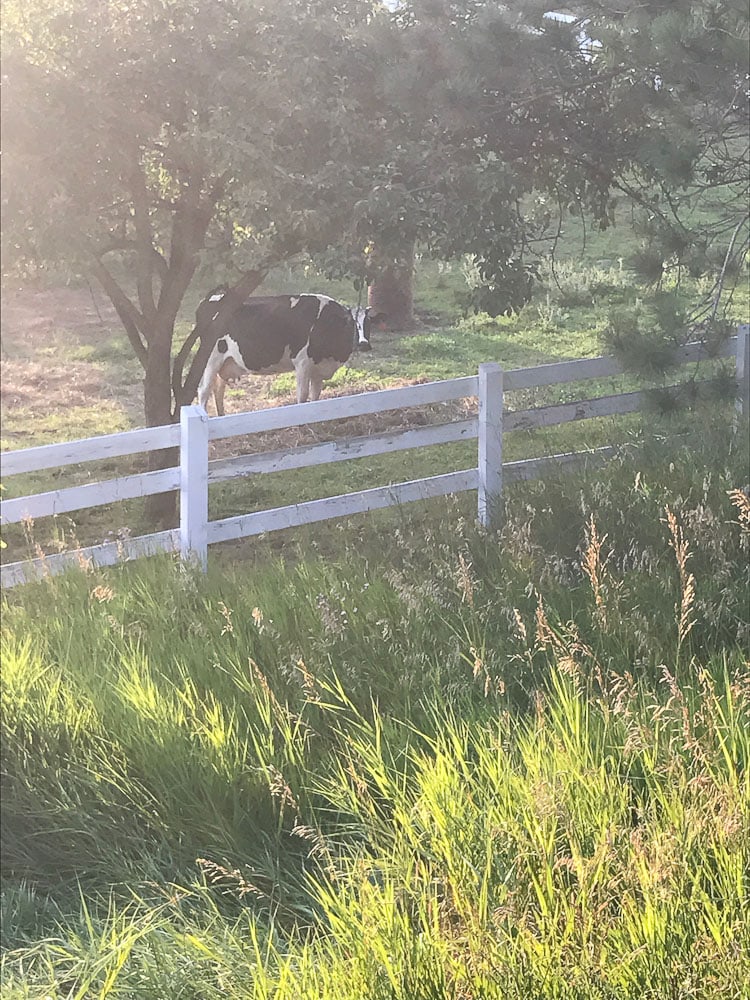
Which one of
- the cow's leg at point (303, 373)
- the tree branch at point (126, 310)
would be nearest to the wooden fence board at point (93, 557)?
the tree branch at point (126, 310)

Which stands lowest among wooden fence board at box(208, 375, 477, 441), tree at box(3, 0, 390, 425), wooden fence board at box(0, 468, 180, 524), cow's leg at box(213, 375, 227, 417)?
wooden fence board at box(0, 468, 180, 524)

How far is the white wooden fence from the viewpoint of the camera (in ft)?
17.1

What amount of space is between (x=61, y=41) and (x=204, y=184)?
124 centimetres

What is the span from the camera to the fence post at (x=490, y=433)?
21.7ft

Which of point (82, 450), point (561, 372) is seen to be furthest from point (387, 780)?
point (561, 372)

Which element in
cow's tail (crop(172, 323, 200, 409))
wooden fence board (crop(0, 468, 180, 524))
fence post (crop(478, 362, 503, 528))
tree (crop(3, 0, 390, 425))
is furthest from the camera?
cow's tail (crop(172, 323, 200, 409))

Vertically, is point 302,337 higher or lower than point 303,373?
higher

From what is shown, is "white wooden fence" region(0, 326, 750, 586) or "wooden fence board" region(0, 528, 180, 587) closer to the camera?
"wooden fence board" region(0, 528, 180, 587)

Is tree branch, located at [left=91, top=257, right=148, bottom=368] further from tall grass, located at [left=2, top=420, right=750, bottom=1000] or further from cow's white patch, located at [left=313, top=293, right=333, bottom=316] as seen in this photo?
tall grass, located at [left=2, top=420, right=750, bottom=1000]

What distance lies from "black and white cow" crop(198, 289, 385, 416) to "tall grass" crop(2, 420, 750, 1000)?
5067mm

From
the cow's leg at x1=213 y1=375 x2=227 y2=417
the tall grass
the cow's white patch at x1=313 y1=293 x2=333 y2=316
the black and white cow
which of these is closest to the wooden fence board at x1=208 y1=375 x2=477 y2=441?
the tall grass

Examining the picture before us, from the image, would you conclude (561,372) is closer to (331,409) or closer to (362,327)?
(331,409)

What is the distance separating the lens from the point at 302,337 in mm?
9852

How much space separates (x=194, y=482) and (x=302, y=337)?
4.50 meters
